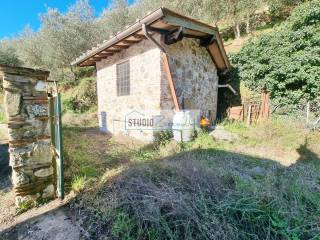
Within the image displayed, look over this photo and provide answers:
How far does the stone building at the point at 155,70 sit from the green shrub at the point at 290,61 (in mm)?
1618

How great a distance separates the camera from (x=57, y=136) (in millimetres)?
3270

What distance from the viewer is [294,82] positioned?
314 inches

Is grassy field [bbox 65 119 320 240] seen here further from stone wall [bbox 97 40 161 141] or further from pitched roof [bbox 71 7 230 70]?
pitched roof [bbox 71 7 230 70]

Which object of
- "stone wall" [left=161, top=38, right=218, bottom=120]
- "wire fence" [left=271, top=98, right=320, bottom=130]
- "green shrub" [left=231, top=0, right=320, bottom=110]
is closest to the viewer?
"stone wall" [left=161, top=38, right=218, bottom=120]

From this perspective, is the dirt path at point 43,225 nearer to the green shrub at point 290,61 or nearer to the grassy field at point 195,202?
the grassy field at point 195,202

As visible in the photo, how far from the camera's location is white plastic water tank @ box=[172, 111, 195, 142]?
5910mm

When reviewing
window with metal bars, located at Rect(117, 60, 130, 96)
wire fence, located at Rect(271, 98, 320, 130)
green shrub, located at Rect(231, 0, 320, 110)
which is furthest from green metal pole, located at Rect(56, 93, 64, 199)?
green shrub, located at Rect(231, 0, 320, 110)

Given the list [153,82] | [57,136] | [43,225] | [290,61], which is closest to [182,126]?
[153,82]

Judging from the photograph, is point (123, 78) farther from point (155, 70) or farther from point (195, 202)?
point (195, 202)

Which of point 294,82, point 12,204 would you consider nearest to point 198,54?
point 294,82

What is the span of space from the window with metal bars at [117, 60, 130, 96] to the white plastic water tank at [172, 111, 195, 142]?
2.27 m

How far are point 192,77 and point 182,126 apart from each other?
2.29 metres

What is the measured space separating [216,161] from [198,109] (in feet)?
11.8

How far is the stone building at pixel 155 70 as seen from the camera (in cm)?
569
